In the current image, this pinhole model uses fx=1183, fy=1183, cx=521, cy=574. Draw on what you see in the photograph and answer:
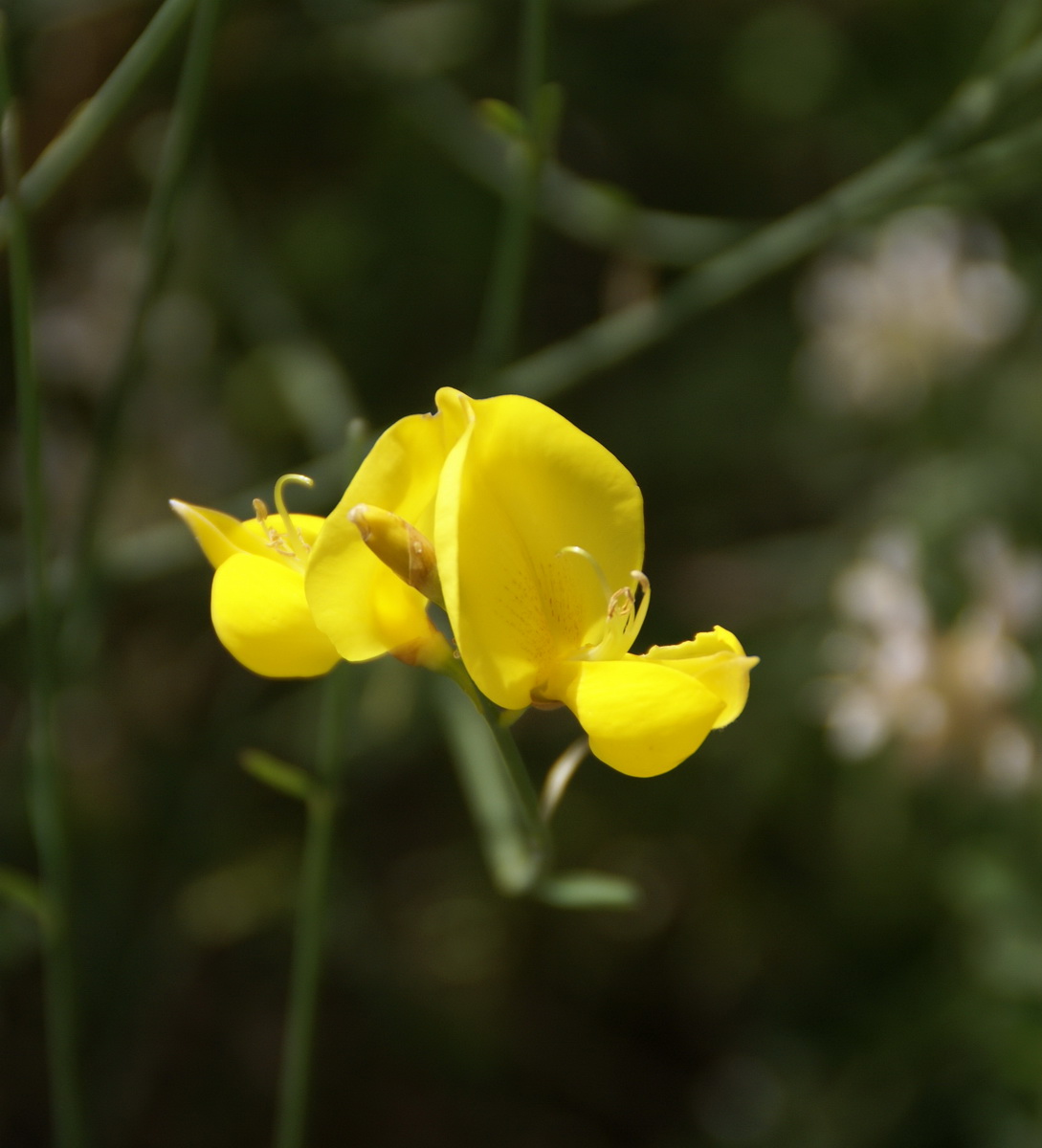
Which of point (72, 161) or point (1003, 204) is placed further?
point (1003, 204)

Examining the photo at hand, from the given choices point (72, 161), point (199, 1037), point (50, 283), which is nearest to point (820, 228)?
point (72, 161)

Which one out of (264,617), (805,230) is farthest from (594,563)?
(805,230)

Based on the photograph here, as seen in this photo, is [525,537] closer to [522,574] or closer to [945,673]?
[522,574]

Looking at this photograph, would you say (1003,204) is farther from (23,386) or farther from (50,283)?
(23,386)

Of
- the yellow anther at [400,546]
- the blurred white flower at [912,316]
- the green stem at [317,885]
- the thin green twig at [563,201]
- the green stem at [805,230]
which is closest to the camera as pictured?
the yellow anther at [400,546]

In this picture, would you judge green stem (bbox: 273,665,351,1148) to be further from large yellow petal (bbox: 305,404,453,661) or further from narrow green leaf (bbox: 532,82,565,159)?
narrow green leaf (bbox: 532,82,565,159)

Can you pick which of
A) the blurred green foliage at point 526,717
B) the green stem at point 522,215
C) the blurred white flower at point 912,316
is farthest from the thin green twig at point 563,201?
the blurred white flower at point 912,316

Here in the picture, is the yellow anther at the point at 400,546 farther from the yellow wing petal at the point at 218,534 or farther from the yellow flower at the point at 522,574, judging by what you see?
the yellow wing petal at the point at 218,534
